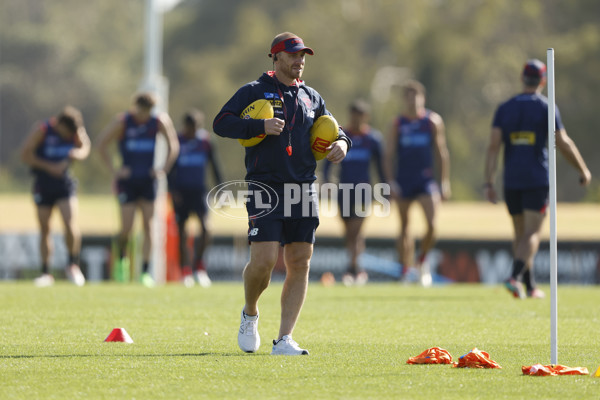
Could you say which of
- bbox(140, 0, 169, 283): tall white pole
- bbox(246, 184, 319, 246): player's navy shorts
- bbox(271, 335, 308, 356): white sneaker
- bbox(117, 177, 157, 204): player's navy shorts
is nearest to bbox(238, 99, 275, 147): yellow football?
bbox(246, 184, 319, 246): player's navy shorts

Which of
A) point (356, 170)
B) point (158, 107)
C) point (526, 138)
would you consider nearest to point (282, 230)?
point (526, 138)

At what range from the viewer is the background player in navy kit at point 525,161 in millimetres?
11758

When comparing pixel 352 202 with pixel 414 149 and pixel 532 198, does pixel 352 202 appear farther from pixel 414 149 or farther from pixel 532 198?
pixel 532 198

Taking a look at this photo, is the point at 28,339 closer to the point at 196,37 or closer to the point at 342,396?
the point at 342,396

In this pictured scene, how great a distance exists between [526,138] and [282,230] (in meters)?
5.21

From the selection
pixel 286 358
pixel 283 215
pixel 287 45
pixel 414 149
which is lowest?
pixel 286 358

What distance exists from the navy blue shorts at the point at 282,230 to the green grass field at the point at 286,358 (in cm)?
76

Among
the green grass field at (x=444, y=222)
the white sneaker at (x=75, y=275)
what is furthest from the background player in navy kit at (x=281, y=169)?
the green grass field at (x=444, y=222)

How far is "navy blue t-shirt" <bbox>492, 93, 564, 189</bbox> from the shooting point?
11828 mm

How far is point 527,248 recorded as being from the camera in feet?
38.3

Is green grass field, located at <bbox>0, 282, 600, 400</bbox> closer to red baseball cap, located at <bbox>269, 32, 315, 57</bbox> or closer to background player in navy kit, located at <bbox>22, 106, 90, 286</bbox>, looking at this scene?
red baseball cap, located at <bbox>269, 32, 315, 57</bbox>

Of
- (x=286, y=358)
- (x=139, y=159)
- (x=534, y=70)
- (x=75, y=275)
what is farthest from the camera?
(x=75, y=275)

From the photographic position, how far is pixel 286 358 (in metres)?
7.02

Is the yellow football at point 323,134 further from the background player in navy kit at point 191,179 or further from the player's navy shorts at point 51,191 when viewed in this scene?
the background player in navy kit at point 191,179
